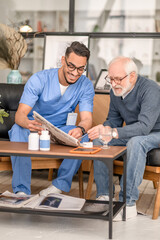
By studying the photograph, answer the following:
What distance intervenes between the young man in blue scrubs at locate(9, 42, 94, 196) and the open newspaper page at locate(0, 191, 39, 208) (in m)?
0.19

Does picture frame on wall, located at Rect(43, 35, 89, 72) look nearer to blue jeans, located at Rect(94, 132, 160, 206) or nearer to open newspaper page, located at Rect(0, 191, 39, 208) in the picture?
blue jeans, located at Rect(94, 132, 160, 206)

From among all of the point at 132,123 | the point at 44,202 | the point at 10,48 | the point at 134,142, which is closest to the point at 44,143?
the point at 44,202

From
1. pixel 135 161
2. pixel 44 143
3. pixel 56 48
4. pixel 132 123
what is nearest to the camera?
pixel 44 143

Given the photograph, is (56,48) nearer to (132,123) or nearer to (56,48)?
(56,48)

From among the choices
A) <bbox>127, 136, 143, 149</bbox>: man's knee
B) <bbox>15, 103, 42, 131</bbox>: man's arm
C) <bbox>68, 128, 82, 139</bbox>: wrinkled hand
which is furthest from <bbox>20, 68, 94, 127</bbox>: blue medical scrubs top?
<bbox>127, 136, 143, 149</bbox>: man's knee

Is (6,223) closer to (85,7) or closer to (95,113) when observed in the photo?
(95,113)

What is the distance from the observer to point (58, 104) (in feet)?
11.0

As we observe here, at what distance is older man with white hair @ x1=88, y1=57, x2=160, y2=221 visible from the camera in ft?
9.32

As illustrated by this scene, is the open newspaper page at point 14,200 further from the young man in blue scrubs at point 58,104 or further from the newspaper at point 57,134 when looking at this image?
the newspaper at point 57,134

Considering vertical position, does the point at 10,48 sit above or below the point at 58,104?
above

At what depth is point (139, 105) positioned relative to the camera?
121 inches

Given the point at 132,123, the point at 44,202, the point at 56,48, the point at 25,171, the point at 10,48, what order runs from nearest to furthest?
the point at 44,202, the point at 25,171, the point at 132,123, the point at 10,48, the point at 56,48

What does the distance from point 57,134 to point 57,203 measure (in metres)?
0.40

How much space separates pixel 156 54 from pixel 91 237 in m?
3.71
